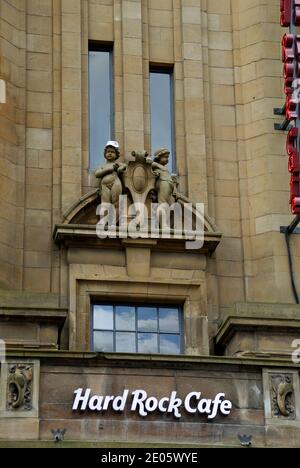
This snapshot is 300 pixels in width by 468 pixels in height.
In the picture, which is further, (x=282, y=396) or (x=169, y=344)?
(x=169, y=344)

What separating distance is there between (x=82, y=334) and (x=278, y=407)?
477 cm

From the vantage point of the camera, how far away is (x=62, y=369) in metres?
35.7

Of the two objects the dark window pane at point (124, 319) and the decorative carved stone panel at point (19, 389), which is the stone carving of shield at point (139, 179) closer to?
the dark window pane at point (124, 319)

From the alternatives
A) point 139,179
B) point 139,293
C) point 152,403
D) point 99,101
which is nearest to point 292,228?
point 139,179

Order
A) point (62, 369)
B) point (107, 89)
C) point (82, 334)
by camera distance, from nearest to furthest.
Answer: point (62, 369) → point (82, 334) → point (107, 89)

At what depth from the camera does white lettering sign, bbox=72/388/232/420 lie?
35.5 m

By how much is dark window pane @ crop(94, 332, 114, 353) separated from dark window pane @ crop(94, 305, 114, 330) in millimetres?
154

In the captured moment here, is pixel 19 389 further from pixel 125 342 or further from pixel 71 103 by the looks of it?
pixel 71 103

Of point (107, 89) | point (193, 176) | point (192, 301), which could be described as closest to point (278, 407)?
point (192, 301)

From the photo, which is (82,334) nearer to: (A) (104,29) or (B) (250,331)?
(B) (250,331)

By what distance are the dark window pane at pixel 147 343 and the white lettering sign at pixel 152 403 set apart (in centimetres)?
306

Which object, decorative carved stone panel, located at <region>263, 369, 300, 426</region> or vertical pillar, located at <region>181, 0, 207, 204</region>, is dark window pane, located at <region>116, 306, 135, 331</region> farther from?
decorative carved stone panel, located at <region>263, 369, 300, 426</region>

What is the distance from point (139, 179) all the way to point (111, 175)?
0.63m

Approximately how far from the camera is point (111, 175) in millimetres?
39906
